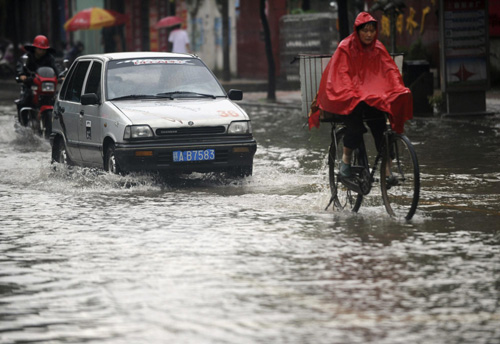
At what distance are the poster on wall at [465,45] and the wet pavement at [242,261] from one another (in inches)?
333

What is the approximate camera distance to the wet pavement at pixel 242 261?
241 inches

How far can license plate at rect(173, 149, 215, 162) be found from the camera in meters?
12.7

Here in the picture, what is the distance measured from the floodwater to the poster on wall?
8741mm

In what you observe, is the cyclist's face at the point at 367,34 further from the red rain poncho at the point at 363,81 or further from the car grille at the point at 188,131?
the car grille at the point at 188,131

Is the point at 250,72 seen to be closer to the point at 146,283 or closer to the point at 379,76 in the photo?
the point at 379,76

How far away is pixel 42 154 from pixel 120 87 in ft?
14.0

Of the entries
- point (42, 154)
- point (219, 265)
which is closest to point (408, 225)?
point (219, 265)

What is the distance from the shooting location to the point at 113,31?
5228 centimetres

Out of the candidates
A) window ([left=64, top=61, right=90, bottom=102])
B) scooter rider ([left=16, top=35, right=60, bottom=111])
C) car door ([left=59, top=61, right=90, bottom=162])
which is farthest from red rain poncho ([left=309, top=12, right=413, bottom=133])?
scooter rider ([left=16, top=35, right=60, bottom=111])

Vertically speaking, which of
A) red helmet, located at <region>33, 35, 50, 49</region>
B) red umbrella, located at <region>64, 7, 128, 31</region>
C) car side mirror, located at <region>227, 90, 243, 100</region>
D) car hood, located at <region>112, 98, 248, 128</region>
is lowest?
car hood, located at <region>112, 98, 248, 128</region>

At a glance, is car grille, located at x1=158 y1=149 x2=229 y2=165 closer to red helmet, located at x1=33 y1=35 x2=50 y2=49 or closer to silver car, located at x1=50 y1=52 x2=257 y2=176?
silver car, located at x1=50 y1=52 x2=257 y2=176

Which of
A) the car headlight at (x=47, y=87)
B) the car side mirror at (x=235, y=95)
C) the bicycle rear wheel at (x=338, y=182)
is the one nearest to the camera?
the bicycle rear wheel at (x=338, y=182)

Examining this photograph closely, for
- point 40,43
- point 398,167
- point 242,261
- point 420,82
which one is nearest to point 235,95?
point 398,167

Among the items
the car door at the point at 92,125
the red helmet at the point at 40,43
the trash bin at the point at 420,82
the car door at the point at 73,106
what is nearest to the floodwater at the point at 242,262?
the car door at the point at 92,125
